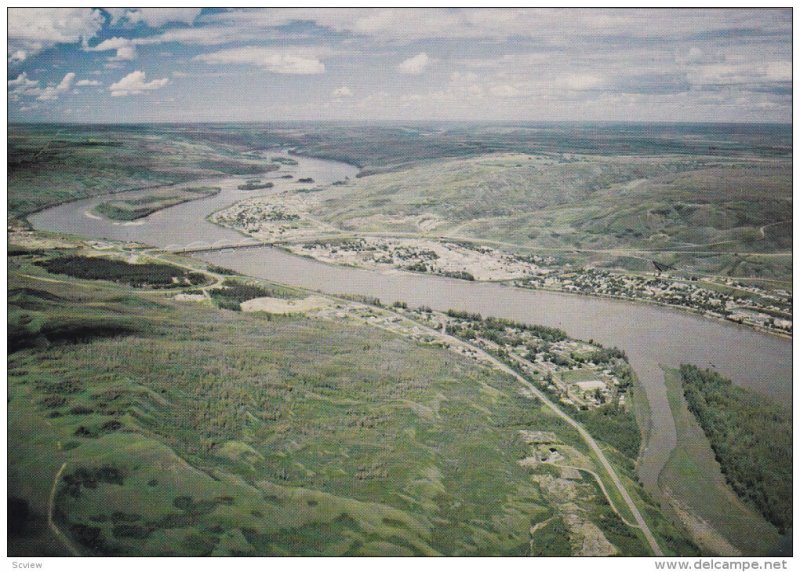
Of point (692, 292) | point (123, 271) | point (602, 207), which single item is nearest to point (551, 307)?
point (692, 292)

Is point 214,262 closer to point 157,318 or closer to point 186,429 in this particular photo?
point 157,318

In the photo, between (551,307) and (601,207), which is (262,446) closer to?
(551,307)

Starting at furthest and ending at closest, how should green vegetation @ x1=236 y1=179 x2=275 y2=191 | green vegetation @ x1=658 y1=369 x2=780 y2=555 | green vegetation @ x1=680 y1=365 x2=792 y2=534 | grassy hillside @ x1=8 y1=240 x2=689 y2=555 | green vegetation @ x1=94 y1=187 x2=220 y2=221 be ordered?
green vegetation @ x1=236 y1=179 x2=275 y2=191 → green vegetation @ x1=94 y1=187 x2=220 y2=221 → green vegetation @ x1=680 y1=365 x2=792 y2=534 → green vegetation @ x1=658 y1=369 x2=780 y2=555 → grassy hillside @ x1=8 y1=240 x2=689 y2=555

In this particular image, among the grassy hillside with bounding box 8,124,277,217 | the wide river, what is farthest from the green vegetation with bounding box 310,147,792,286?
the grassy hillside with bounding box 8,124,277,217

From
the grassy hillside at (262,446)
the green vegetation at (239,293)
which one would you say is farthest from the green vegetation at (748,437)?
the green vegetation at (239,293)

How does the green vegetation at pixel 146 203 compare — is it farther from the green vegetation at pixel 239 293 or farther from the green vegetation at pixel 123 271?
the green vegetation at pixel 239 293

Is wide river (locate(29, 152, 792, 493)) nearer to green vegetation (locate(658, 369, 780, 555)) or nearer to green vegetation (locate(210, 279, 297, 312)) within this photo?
green vegetation (locate(658, 369, 780, 555))

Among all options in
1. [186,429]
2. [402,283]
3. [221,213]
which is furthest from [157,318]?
[221,213]
